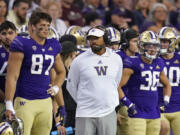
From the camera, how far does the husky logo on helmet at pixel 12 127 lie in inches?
229

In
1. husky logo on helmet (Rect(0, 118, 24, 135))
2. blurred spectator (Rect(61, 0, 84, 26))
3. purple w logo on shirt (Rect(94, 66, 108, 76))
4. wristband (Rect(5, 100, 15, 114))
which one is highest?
blurred spectator (Rect(61, 0, 84, 26))

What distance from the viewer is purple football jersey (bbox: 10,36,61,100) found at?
20.4 ft

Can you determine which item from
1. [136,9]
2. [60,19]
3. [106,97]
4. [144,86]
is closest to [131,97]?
[144,86]

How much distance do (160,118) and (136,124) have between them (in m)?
0.46

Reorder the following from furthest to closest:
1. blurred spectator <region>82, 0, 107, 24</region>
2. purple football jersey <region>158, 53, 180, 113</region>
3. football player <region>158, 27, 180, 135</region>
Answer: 1. blurred spectator <region>82, 0, 107, 24</region>
2. purple football jersey <region>158, 53, 180, 113</region>
3. football player <region>158, 27, 180, 135</region>

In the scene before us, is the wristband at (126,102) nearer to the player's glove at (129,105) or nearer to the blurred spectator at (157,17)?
the player's glove at (129,105)

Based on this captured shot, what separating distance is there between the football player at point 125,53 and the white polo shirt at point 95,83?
33.5 inches

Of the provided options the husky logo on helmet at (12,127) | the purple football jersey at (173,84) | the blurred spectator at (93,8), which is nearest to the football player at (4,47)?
the husky logo on helmet at (12,127)

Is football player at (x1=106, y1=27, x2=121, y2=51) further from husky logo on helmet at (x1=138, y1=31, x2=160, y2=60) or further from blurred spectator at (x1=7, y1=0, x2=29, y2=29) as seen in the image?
blurred spectator at (x1=7, y1=0, x2=29, y2=29)

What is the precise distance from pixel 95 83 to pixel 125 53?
1.59 meters

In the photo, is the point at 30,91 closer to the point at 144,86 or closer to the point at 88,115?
the point at 88,115

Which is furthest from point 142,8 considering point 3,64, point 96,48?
point 96,48

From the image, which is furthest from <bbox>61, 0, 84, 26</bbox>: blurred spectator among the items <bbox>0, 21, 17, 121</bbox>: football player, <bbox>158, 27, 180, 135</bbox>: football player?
<bbox>0, 21, 17, 121</bbox>: football player

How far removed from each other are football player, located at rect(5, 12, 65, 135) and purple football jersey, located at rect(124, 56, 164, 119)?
46.3 inches
